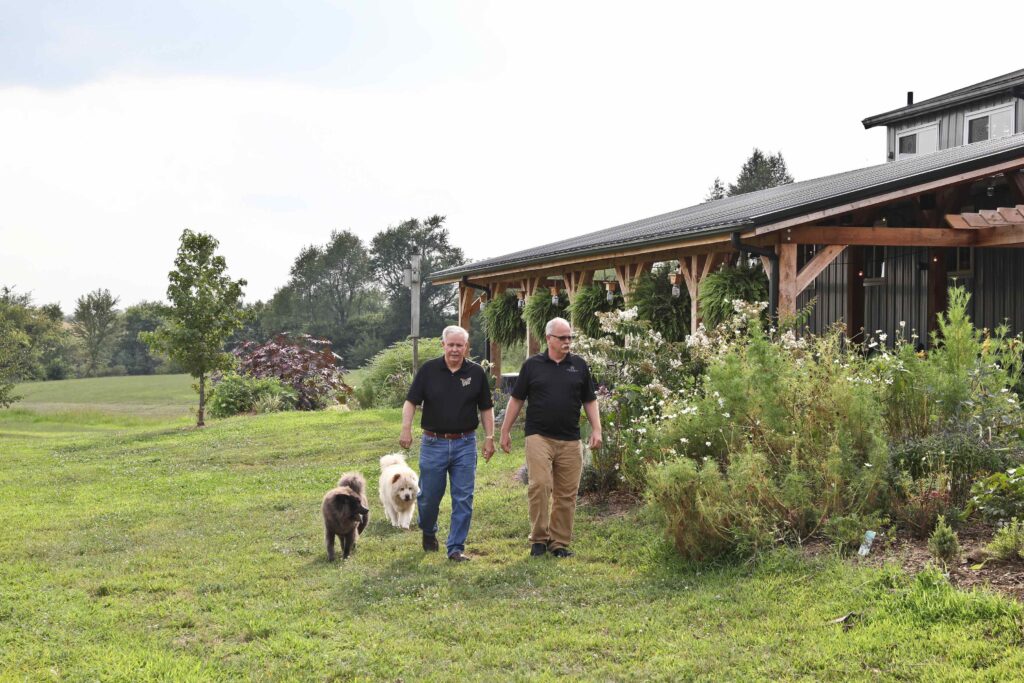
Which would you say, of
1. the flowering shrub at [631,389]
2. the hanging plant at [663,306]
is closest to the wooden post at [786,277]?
the flowering shrub at [631,389]

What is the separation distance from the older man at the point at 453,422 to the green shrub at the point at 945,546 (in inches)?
126

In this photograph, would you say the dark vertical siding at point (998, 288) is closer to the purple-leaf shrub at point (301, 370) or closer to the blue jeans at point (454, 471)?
the blue jeans at point (454, 471)

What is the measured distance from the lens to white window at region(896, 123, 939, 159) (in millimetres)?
24688

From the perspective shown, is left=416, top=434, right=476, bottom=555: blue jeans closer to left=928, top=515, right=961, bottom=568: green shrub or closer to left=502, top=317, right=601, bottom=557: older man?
left=502, top=317, right=601, bottom=557: older man

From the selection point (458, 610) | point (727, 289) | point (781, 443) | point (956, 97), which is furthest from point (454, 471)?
point (956, 97)

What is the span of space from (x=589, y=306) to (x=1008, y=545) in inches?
408

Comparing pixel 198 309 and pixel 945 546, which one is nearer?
pixel 945 546

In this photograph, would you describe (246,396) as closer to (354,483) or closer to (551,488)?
(354,483)

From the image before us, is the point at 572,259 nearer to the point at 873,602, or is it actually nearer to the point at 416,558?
the point at 416,558

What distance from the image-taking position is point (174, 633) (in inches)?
226

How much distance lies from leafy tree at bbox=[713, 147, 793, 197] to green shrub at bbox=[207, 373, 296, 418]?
4571cm

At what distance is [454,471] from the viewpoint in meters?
7.54

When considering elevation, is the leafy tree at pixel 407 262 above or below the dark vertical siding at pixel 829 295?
above

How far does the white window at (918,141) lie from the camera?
2469 cm
